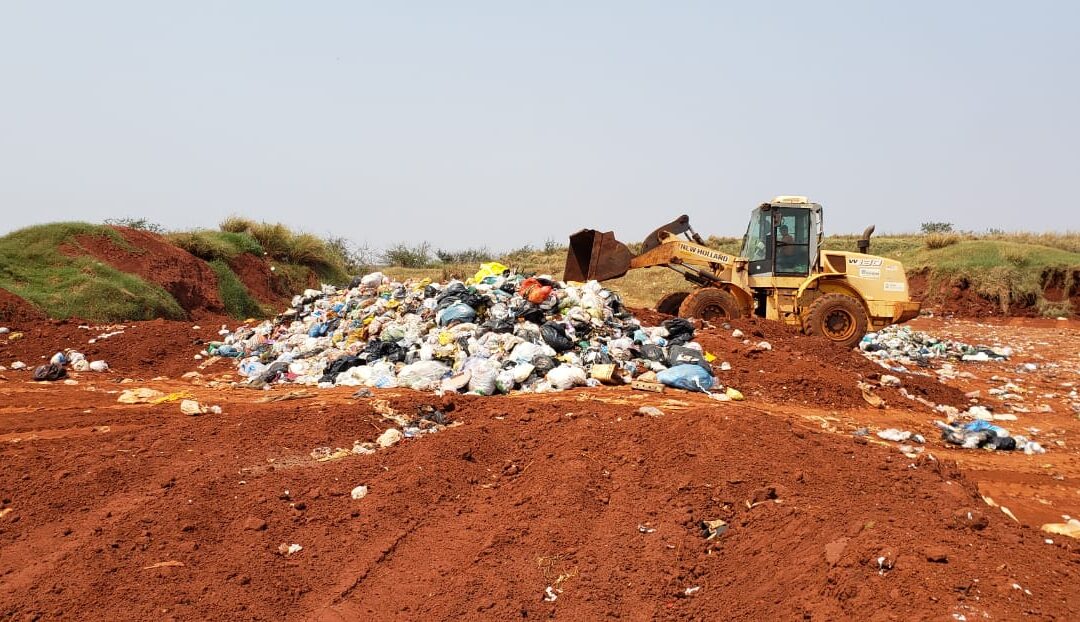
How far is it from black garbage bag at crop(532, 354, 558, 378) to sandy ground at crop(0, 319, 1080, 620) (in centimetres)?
71

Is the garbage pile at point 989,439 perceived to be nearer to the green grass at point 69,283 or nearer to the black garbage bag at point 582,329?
the black garbage bag at point 582,329

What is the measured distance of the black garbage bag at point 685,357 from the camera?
22.4ft

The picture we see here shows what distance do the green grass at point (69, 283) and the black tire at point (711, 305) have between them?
930 cm

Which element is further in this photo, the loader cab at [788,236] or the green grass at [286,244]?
A: the green grass at [286,244]

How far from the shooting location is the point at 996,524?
3.20 metres

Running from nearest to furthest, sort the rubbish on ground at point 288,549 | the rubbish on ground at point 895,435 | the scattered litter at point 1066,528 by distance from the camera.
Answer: the rubbish on ground at point 288,549
the scattered litter at point 1066,528
the rubbish on ground at point 895,435

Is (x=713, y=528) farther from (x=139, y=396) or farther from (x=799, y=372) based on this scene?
(x=139, y=396)

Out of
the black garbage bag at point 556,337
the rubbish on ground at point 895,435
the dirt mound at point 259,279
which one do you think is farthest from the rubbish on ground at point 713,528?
the dirt mound at point 259,279

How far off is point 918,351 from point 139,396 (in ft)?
35.1

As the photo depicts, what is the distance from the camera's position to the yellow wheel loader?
9992 millimetres

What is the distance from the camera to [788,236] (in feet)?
33.3

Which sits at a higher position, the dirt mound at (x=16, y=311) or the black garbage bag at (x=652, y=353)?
the dirt mound at (x=16, y=311)

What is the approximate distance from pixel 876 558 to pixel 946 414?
4.61m

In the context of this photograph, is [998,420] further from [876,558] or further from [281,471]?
[281,471]
